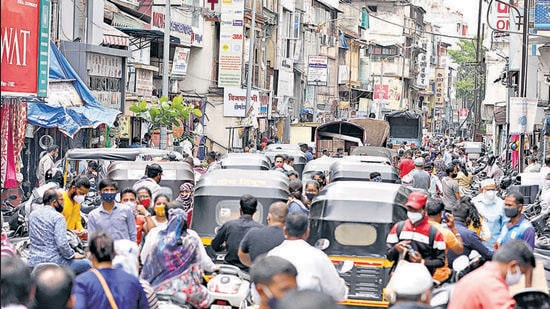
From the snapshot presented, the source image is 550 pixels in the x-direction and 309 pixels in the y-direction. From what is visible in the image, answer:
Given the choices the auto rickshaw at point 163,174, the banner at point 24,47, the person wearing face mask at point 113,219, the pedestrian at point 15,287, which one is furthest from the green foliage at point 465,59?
the pedestrian at point 15,287

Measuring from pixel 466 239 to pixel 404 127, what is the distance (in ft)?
161

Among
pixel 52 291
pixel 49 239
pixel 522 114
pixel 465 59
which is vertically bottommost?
pixel 49 239

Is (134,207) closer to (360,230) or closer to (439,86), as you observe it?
(360,230)

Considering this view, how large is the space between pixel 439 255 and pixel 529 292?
102 inches

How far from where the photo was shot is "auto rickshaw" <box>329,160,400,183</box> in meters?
22.3

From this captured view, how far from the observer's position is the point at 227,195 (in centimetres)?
1525

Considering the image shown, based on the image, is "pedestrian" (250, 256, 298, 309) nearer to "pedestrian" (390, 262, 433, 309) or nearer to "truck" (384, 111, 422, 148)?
"pedestrian" (390, 262, 433, 309)

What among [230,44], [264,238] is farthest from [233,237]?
[230,44]

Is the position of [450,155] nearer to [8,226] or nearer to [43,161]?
[43,161]

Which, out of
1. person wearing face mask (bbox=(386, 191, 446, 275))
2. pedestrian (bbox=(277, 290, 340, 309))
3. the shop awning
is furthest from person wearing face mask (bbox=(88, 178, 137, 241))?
the shop awning

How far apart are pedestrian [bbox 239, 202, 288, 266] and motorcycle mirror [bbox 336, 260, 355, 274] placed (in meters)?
2.13

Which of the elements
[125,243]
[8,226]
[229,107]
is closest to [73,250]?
[125,243]

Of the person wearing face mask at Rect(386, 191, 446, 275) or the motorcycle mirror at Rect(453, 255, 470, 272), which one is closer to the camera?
the motorcycle mirror at Rect(453, 255, 470, 272)

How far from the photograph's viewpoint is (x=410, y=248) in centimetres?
1068
